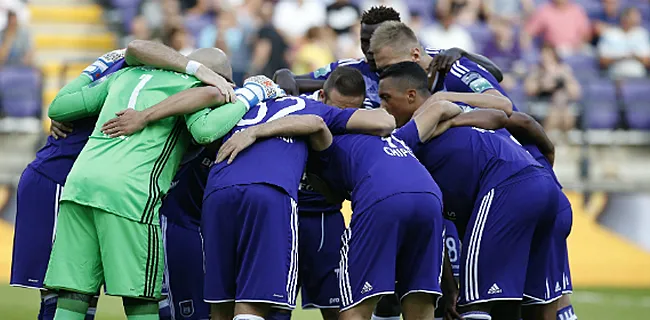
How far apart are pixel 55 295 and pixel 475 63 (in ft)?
10.8

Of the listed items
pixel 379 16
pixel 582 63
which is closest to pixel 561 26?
pixel 582 63

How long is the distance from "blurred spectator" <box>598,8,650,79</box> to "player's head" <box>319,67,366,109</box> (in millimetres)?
10525

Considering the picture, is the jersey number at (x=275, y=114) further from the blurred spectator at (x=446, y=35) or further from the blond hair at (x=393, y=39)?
the blurred spectator at (x=446, y=35)

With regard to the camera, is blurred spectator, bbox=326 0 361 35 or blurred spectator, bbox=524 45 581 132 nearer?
blurred spectator, bbox=524 45 581 132

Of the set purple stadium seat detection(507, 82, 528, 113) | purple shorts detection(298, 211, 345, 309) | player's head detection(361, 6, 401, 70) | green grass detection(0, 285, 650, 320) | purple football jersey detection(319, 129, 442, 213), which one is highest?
purple stadium seat detection(507, 82, 528, 113)

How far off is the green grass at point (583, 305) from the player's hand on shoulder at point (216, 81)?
4.27 metres

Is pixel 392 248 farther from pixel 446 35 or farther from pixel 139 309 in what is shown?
pixel 446 35

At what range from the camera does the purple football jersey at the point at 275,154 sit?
588cm

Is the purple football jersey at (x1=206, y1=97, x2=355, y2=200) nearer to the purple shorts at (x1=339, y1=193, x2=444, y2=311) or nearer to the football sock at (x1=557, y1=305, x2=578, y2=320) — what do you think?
the purple shorts at (x1=339, y1=193, x2=444, y2=311)

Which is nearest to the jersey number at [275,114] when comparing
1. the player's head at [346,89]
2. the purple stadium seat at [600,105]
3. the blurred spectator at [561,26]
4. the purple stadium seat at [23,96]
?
the player's head at [346,89]

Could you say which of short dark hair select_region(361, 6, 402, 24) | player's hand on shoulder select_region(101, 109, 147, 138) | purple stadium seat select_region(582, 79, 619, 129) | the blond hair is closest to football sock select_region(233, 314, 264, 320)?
player's hand on shoulder select_region(101, 109, 147, 138)

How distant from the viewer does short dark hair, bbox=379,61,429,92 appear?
6586mm

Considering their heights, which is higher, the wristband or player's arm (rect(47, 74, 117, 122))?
the wristband

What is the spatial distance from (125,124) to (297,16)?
10168 mm
